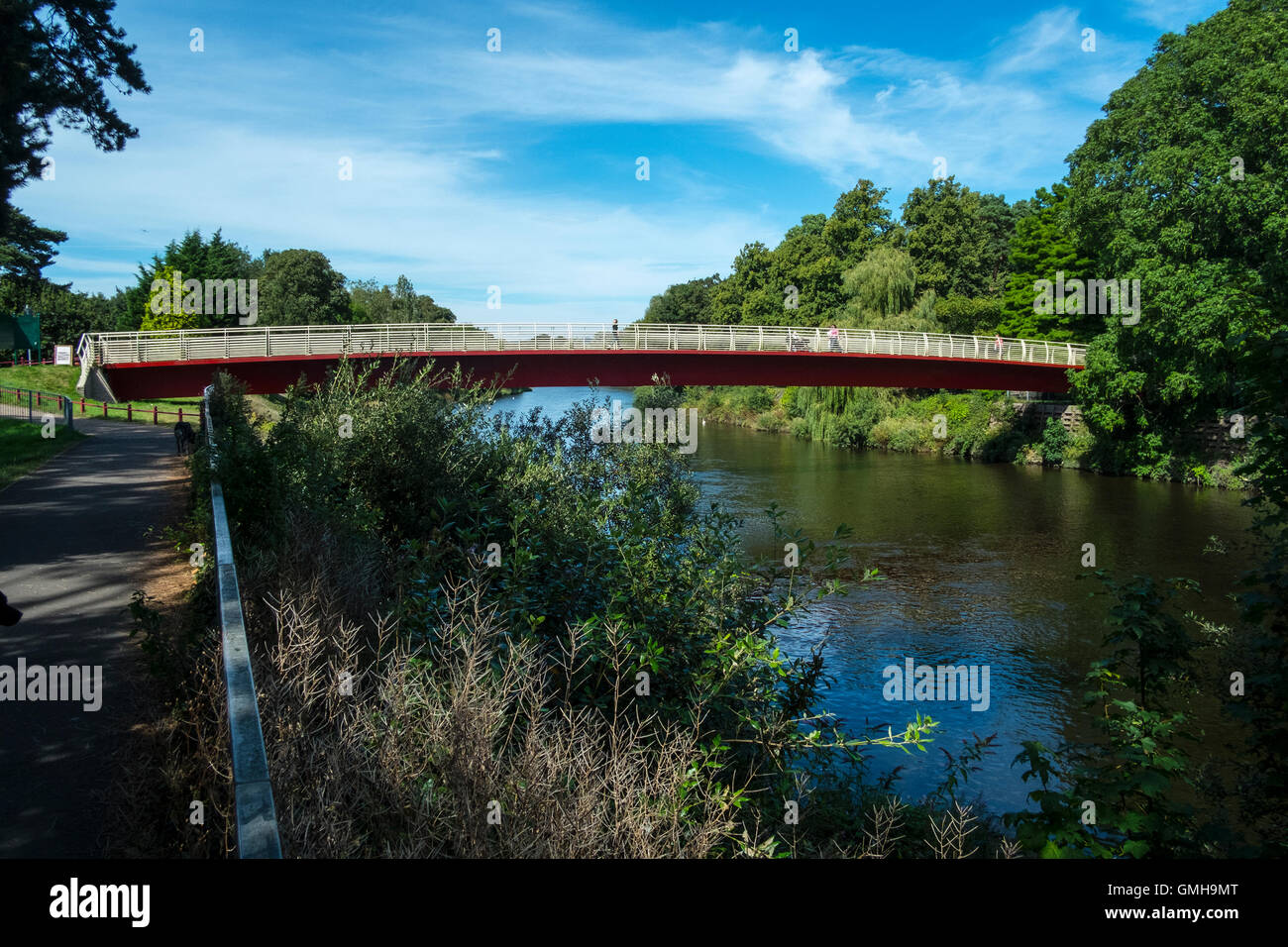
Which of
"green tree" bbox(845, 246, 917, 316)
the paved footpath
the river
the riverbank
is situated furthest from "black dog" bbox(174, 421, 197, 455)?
"green tree" bbox(845, 246, 917, 316)

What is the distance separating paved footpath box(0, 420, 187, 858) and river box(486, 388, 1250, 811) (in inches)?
366

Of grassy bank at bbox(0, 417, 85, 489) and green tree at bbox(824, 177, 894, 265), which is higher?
green tree at bbox(824, 177, 894, 265)

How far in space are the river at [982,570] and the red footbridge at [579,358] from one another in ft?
15.9

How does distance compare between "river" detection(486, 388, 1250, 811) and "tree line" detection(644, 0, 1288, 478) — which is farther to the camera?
"tree line" detection(644, 0, 1288, 478)

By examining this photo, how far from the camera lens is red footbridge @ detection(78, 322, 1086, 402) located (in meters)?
28.5

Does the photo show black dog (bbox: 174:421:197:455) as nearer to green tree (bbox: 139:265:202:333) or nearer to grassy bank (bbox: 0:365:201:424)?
grassy bank (bbox: 0:365:201:424)

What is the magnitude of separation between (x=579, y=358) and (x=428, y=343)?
18.9 feet

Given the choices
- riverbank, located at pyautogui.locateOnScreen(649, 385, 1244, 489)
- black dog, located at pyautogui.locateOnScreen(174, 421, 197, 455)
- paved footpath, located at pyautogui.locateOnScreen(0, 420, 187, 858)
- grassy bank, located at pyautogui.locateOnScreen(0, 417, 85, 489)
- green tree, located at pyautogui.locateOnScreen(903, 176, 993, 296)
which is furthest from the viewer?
green tree, located at pyautogui.locateOnScreen(903, 176, 993, 296)

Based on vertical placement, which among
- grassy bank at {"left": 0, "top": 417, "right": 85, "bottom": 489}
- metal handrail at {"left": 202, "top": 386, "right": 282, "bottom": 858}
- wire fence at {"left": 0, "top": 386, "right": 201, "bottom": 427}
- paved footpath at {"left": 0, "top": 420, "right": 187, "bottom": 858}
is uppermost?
wire fence at {"left": 0, "top": 386, "right": 201, "bottom": 427}

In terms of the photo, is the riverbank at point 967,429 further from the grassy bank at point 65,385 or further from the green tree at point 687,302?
the green tree at point 687,302

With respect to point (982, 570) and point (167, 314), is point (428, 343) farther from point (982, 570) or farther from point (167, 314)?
point (167, 314)

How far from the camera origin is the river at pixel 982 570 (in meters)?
13.9

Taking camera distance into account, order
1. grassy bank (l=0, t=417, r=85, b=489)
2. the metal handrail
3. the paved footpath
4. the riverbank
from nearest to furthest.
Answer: the metal handrail < the paved footpath < grassy bank (l=0, t=417, r=85, b=489) < the riverbank
